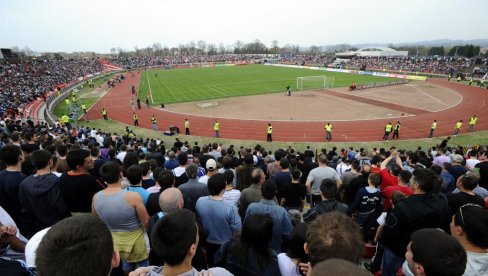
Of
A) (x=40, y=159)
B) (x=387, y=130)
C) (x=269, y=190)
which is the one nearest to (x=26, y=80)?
(x=40, y=159)

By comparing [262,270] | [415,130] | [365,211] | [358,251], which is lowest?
[415,130]

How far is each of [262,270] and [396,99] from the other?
40.8 m

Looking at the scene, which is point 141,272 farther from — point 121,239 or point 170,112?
point 170,112

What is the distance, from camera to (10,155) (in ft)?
18.1

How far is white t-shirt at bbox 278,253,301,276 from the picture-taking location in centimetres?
342

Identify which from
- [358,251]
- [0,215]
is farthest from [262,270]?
[0,215]

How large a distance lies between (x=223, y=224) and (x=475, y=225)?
3.45 meters

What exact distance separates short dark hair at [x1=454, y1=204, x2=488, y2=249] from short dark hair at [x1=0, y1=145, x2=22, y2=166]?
25.1 ft

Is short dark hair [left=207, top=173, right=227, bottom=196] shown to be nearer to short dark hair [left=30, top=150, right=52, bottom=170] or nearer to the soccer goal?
short dark hair [left=30, top=150, right=52, bottom=170]

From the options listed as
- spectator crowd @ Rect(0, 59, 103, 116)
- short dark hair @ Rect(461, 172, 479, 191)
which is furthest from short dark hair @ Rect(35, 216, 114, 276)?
spectator crowd @ Rect(0, 59, 103, 116)

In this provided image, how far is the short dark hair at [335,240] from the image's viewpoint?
8.41 ft

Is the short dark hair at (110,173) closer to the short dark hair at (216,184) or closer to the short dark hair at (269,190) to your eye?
the short dark hair at (216,184)

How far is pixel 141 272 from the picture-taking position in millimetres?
2637

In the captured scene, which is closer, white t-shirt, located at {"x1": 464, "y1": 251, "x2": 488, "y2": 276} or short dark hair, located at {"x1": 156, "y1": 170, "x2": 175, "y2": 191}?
white t-shirt, located at {"x1": 464, "y1": 251, "x2": 488, "y2": 276}
